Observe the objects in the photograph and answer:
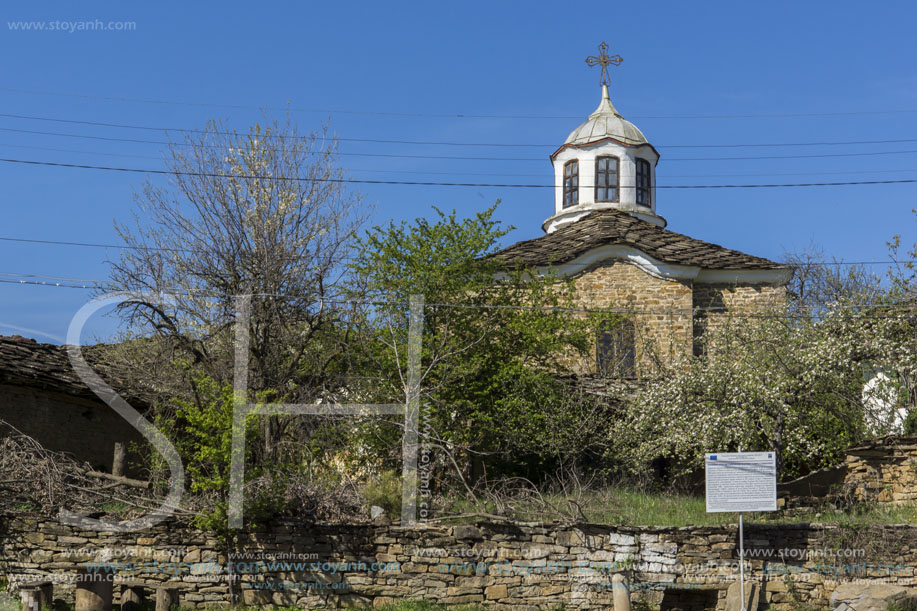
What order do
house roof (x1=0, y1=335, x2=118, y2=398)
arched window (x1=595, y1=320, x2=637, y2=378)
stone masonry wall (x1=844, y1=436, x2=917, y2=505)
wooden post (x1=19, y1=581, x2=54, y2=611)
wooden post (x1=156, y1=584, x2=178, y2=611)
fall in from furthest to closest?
arched window (x1=595, y1=320, x2=637, y2=378), house roof (x1=0, y1=335, x2=118, y2=398), stone masonry wall (x1=844, y1=436, x2=917, y2=505), wooden post (x1=156, y1=584, x2=178, y2=611), wooden post (x1=19, y1=581, x2=54, y2=611)

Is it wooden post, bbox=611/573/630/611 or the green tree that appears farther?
the green tree

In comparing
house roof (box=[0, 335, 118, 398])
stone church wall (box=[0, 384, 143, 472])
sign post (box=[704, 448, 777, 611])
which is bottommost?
sign post (box=[704, 448, 777, 611])

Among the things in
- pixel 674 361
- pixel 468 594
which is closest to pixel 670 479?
pixel 674 361

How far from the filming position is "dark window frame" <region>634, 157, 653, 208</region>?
90.4 ft

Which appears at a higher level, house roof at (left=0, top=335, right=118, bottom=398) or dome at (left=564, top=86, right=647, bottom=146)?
dome at (left=564, top=86, right=647, bottom=146)

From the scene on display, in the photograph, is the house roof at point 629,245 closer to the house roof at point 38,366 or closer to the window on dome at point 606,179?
the window on dome at point 606,179

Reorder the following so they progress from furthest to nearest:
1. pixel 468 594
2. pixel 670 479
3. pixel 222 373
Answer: pixel 670 479, pixel 222 373, pixel 468 594

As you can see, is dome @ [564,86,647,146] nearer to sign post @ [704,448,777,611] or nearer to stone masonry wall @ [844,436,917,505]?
stone masonry wall @ [844,436,917,505]

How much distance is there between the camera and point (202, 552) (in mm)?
14148

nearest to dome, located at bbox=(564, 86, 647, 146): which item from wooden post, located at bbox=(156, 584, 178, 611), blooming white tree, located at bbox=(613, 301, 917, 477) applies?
blooming white tree, located at bbox=(613, 301, 917, 477)

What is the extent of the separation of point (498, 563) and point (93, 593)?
550 cm

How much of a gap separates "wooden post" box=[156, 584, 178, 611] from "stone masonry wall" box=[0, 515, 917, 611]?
0.91 feet

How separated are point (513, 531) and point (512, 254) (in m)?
10.6

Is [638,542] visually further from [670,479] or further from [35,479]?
[35,479]
